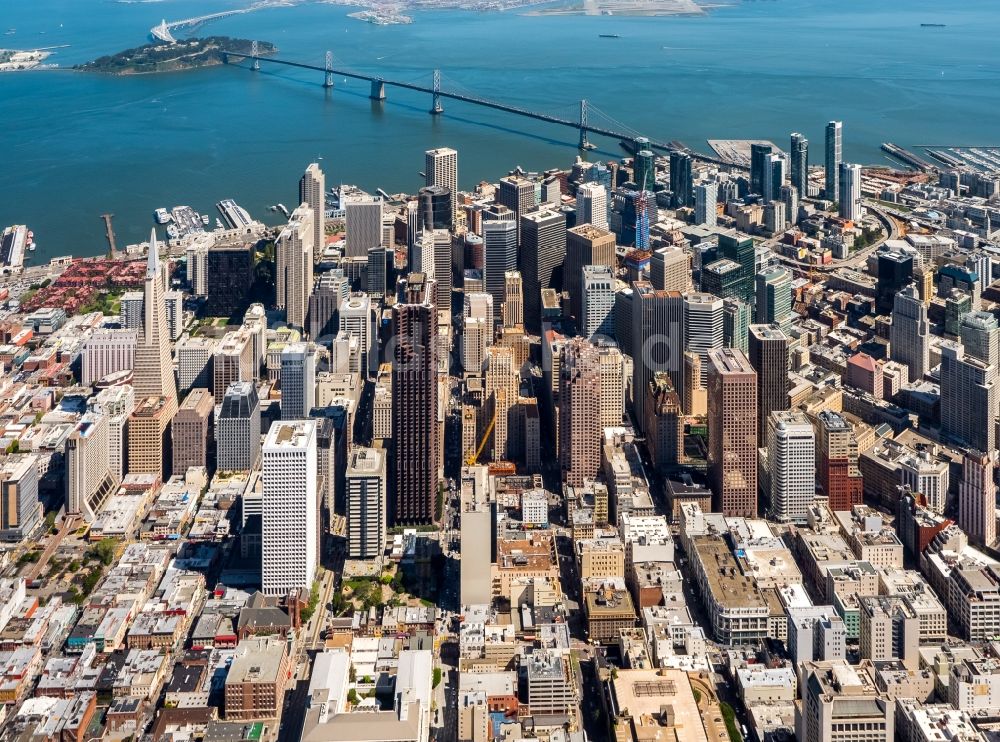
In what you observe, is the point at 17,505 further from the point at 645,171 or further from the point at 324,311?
the point at 645,171

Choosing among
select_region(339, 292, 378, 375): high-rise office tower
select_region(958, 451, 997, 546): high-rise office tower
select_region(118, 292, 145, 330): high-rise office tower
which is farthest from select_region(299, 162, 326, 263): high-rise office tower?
select_region(958, 451, 997, 546): high-rise office tower

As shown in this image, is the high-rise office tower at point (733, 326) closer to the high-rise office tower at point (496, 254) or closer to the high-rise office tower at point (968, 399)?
the high-rise office tower at point (968, 399)

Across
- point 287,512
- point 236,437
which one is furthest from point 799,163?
point 287,512

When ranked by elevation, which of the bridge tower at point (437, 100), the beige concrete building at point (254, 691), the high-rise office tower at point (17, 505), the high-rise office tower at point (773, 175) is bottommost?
the beige concrete building at point (254, 691)

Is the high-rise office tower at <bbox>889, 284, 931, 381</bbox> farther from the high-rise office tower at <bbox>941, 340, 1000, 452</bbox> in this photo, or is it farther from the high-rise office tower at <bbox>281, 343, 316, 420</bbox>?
the high-rise office tower at <bbox>281, 343, 316, 420</bbox>

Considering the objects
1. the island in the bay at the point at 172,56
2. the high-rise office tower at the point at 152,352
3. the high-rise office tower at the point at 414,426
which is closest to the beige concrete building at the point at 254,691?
the high-rise office tower at the point at 414,426

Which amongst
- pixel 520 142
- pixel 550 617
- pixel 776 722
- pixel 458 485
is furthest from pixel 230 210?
pixel 776 722

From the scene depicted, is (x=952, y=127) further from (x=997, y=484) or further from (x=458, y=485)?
(x=458, y=485)
